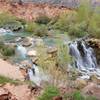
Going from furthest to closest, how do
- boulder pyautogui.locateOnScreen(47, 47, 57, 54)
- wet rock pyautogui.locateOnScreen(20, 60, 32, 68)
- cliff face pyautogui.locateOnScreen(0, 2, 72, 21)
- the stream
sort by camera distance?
cliff face pyautogui.locateOnScreen(0, 2, 72, 21)
the stream
boulder pyautogui.locateOnScreen(47, 47, 57, 54)
wet rock pyautogui.locateOnScreen(20, 60, 32, 68)

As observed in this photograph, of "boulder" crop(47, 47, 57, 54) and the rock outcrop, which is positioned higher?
"boulder" crop(47, 47, 57, 54)

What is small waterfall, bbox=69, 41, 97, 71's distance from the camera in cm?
1747

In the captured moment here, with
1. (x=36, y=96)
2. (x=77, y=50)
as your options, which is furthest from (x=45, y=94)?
(x=77, y=50)

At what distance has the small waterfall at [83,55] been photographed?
57.3ft

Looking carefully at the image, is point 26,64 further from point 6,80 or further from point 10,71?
point 6,80

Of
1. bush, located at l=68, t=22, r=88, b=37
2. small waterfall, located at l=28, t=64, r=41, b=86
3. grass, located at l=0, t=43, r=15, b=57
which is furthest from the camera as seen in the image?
bush, located at l=68, t=22, r=88, b=37

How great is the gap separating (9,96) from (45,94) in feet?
3.73

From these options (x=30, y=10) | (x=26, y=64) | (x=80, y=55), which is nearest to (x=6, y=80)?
(x=26, y=64)

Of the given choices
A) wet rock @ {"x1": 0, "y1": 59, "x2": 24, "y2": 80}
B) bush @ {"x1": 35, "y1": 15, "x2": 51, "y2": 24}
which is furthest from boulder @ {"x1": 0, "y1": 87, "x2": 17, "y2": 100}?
bush @ {"x1": 35, "y1": 15, "x2": 51, "y2": 24}

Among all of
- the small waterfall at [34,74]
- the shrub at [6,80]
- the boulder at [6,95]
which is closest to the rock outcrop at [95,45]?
the small waterfall at [34,74]

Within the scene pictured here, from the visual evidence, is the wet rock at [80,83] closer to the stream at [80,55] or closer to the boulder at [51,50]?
the stream at [80,55]

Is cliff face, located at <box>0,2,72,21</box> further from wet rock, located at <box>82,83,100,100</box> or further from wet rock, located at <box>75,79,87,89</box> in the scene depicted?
wet rock, located at <box>82,83,100,100</box>

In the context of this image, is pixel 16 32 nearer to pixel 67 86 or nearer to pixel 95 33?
pixel 95 33

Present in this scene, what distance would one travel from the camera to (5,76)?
1268 centimetres
